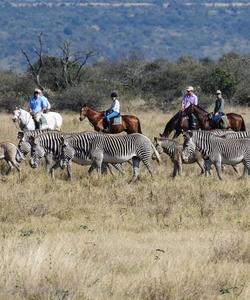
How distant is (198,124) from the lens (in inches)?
1005

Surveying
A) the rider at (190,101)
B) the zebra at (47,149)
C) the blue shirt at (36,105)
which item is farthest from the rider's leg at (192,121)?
the zebra at (47,149)

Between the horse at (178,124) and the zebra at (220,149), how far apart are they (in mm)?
5403

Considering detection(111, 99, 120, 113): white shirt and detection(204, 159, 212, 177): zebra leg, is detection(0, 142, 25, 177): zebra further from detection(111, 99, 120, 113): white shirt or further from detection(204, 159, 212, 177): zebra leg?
→ detection(111, 99, 120, 113): white shirt

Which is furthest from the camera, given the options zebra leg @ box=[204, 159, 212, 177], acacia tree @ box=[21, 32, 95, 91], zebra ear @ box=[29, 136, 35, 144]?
acacia tree @ box=[21, 32, 95, 91]

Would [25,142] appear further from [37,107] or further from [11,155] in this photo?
[37,107]

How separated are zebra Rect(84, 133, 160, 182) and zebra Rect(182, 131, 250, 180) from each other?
2.60 ft

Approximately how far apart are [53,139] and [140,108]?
70.1ft

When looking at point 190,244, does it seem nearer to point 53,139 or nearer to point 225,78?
point 53,139

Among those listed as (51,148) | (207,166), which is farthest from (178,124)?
(51,148)

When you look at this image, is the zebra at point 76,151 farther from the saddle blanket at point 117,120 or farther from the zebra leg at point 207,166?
the saddle blanket at point 117,120

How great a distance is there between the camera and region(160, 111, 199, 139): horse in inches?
998

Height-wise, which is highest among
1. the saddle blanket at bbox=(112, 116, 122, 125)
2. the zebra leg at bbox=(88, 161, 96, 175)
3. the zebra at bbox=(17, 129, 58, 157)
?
the zebra at bbox=(17, 129, 58, 157)

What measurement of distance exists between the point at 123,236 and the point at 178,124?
12.5 m

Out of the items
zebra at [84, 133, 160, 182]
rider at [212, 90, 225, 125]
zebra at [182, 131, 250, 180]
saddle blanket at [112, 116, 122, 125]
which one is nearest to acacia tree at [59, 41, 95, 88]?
rider at [212, 90, 225, 125]
